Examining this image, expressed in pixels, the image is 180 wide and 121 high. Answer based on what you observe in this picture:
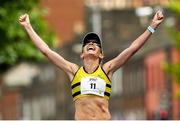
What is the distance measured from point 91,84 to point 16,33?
21.0m

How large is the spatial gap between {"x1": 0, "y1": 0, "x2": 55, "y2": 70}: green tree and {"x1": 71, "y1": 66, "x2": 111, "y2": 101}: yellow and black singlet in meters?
20.1

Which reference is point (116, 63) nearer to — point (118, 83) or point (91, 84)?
point (91, 84)

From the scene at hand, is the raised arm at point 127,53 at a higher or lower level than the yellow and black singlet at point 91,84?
higher

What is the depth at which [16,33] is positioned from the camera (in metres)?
34.0

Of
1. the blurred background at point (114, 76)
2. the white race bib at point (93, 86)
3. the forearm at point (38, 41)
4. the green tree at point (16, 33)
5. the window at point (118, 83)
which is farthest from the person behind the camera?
the window at point (118, 83)

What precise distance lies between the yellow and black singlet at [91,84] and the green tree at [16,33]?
2013 centimetres

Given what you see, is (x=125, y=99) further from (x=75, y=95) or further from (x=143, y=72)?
(x=75, y=95)

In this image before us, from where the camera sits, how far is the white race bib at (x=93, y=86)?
13.1 meters

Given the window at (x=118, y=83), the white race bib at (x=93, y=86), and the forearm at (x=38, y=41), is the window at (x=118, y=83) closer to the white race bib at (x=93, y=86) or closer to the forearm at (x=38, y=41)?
the forearm at (x=38, y=41)

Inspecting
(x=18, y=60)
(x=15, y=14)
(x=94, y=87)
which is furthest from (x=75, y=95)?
(x=18, y=60)

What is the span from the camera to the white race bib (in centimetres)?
1312

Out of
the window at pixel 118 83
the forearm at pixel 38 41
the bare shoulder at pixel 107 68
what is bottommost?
the bare shoulder at pixel 107 68

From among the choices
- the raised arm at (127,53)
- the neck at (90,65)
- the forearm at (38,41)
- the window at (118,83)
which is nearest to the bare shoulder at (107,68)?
the raised arm at (127,53)

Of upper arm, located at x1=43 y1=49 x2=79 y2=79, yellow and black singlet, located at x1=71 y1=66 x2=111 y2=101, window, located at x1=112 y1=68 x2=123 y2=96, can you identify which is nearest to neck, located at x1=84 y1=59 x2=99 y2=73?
yellow and black singlet, located at x1=71 y1=66 x2=111 y2=101
